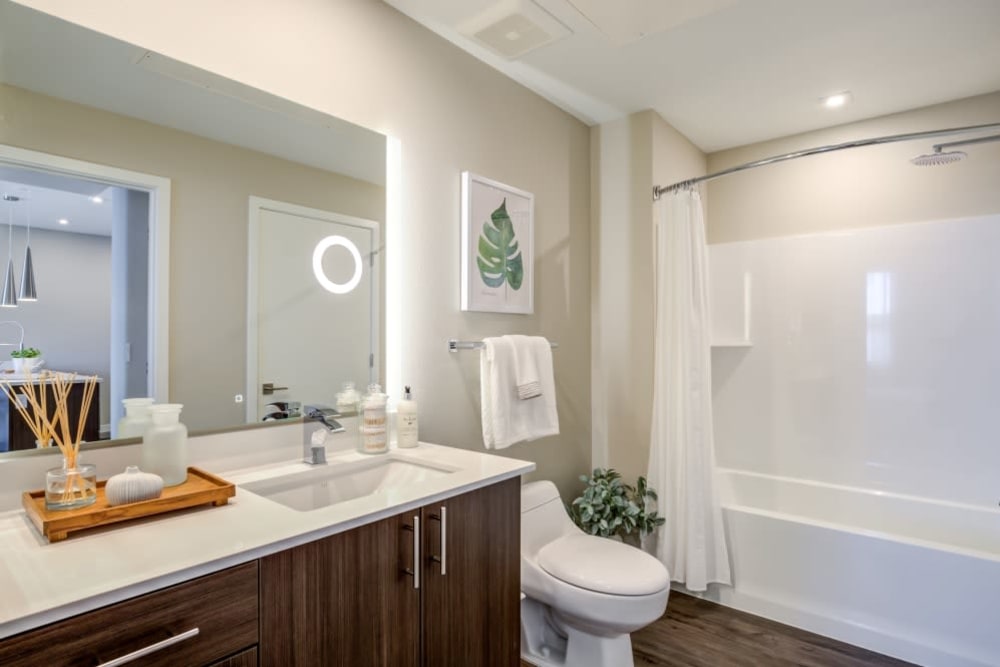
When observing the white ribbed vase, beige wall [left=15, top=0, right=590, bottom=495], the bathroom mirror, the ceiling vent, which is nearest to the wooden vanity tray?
the white ribbed vase

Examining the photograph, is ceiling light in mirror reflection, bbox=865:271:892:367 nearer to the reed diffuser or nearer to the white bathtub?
the white bathtub

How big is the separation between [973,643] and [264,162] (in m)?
2.98

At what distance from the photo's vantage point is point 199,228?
138cm

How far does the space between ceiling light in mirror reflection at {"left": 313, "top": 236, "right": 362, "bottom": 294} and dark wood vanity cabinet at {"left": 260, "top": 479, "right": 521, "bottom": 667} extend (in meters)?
0.78

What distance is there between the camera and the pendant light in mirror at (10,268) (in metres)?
1.11

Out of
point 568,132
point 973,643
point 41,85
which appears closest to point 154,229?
point 41,85

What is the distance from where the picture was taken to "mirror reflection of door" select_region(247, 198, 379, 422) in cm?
150

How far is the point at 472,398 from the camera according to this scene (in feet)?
6.93

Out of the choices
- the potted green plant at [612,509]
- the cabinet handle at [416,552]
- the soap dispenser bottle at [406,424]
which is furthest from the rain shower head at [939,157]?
the cabinet handle at [416,552]

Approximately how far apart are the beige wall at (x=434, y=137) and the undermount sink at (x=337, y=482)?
0.32 m

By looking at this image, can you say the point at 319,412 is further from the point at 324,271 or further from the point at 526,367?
the point at 526,367

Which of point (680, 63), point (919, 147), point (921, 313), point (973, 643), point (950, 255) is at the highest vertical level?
point (680, 63)

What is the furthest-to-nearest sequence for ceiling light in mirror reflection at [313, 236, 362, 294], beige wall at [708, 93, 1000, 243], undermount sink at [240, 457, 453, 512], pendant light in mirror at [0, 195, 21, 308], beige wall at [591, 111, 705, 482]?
beige wall at [591, 111, 705, 482] < beige wall at [708, 93, 1000, 243] < ceiling light in mirror reflection at [313, 236, 362, 294] < undermount sink at [240, 457, 453, 512] < pendant light in mirror at [0, 195, 21, 308]

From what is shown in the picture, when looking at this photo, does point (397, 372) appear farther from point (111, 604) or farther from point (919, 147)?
point (919, 147)
